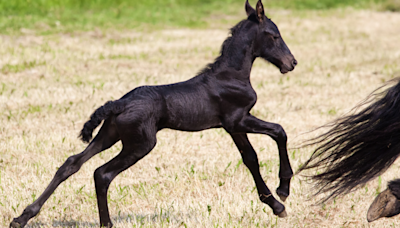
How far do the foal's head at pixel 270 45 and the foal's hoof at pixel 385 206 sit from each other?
47.4 inches

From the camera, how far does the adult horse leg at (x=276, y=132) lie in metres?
3.96

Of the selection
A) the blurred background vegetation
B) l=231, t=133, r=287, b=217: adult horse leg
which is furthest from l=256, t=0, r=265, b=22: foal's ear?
Result: the blurred background vegetation

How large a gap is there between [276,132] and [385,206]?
38.4 inches

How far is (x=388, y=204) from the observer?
380 centimetres

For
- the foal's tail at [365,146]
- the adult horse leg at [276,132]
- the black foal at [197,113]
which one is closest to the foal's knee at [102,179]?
the black foal at [197,113]

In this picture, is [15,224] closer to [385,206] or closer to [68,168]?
[68,168]

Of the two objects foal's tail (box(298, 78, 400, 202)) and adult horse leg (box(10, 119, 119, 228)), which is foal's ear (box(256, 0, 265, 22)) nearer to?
foal's tail (box(298, 78, 400, 202))

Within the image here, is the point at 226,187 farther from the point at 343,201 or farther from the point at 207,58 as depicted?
the point at 207,58

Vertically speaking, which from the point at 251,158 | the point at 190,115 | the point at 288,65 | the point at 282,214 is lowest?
the point at 282,214

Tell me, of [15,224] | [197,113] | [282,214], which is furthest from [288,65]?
[15,224]

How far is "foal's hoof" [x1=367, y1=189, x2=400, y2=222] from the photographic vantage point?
12.4 feet

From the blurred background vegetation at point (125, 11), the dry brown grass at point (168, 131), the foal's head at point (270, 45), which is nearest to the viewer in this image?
the foal's head at point (270, 45)

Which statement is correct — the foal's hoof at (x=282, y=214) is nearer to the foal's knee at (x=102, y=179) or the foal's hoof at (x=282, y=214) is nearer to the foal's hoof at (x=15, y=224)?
the foal's knee at (x=102, y=179)

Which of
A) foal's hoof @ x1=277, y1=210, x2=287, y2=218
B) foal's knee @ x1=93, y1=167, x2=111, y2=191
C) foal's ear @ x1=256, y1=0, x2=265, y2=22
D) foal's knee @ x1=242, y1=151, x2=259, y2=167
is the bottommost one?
foal's hoof @ x1=277, y1=210, x2=287, y2=218
